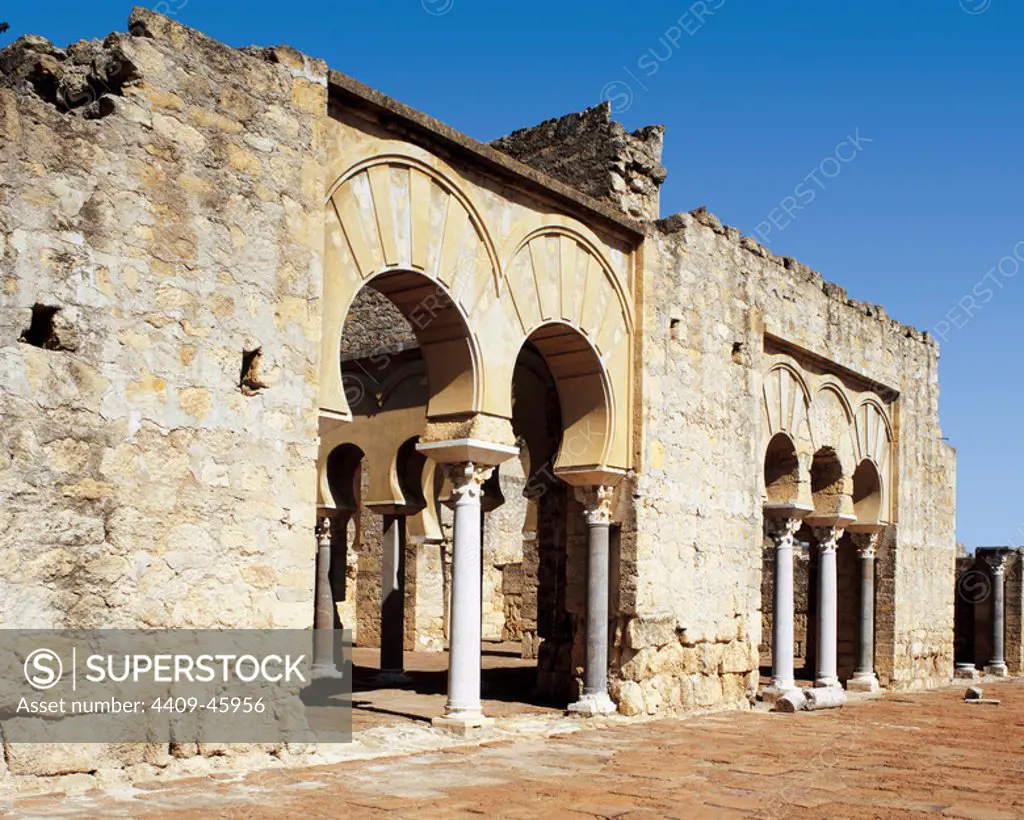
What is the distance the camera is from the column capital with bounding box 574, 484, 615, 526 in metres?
9.80

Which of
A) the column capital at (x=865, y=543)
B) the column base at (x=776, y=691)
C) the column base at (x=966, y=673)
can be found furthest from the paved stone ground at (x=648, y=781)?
the column base at (x=966, y=673)

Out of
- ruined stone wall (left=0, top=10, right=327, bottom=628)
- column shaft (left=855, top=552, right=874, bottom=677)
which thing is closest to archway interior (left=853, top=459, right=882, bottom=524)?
column shaft (left=855, top=552, right=874, bottom=677)

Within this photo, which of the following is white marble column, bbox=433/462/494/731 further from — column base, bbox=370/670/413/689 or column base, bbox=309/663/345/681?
column base, bbox=370/670/413/689

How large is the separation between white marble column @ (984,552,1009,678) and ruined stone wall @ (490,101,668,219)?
13.4m

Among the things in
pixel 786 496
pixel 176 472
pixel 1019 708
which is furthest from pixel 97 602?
pixel 1019 708

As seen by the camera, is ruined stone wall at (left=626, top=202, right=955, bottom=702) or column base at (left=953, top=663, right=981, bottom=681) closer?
ruined stone wall at (left=626, top=202, right=955, bottom=702)

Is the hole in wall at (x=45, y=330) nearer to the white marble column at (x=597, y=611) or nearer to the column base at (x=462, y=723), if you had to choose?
the column base at (x=462, y=723)

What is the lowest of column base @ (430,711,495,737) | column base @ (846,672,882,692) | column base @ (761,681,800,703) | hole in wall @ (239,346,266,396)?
column base @ (846,672,882,692)

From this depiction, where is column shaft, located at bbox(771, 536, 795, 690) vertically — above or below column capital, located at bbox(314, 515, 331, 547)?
below

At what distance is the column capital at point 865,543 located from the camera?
15.2 m

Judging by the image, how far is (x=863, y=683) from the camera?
579 inches

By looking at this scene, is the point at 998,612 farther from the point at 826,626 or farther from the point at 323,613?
the point at 323,613

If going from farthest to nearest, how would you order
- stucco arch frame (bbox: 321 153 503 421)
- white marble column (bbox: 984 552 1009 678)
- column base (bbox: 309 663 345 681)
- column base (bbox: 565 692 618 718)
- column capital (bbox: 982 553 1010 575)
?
column capital (bbox: 982 553 1010 575)
white marble column (bbox: 984 552 1009 678)
column base (bbox: 309 663 345 681)
column base (bbox: 565 692 618 718)
stucco arch frame (bbox: 321 153 503 421)

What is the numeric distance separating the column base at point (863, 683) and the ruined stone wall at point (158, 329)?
32.9 feet
